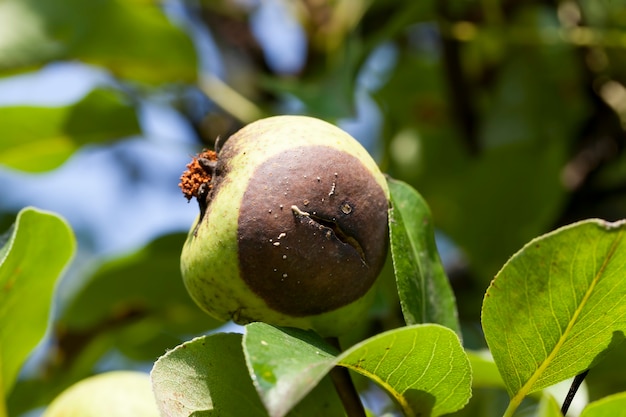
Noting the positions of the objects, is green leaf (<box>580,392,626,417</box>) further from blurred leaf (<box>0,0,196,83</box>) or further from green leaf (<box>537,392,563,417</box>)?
blurred leaf (<box>0,0,196,83</box>)

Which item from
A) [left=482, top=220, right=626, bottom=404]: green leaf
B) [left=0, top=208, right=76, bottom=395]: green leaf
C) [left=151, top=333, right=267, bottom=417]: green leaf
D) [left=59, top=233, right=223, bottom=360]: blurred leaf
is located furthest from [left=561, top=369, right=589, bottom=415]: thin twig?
[left=59, top=233, right=223, bottom=360]: blurred leaf

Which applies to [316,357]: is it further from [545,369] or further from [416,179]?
[416,179]

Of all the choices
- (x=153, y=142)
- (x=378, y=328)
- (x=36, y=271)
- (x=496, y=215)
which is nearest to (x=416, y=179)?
(x=496, y=215)

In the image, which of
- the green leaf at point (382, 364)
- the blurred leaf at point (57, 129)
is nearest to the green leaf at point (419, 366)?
the green leaf at point (382, 364)

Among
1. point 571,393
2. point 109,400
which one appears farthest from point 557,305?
point 109,400

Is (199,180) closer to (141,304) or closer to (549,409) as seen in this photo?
(549,409)

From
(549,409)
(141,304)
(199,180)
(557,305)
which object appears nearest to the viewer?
(549,409)
